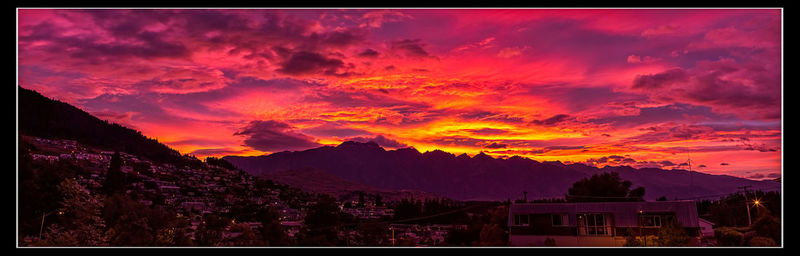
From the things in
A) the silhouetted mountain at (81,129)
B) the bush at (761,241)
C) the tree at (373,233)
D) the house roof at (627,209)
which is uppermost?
the silhouetted mountain at (81,129)

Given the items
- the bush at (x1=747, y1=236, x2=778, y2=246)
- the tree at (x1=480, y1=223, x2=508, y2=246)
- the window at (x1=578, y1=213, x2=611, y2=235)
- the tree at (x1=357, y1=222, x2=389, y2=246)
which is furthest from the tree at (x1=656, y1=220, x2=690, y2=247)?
the tree at (x1=357, y1=222, x2=389, y2=246)

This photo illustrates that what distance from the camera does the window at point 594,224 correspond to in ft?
143

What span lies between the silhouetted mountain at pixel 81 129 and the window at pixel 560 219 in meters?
108

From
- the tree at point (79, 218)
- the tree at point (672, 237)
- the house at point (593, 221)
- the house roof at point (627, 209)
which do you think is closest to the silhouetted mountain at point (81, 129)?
the tree at point (79, 218)

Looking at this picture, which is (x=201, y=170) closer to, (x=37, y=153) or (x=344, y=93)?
(x=37, y=153)

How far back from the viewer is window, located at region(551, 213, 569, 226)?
44906mm

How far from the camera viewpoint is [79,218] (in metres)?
39.1

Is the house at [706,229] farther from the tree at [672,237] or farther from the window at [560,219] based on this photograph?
the tree at [672,237]

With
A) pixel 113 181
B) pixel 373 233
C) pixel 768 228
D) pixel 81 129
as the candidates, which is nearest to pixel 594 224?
pixel 768 228

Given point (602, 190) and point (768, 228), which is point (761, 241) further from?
point (602, 190)

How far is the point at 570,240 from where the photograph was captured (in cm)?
4403

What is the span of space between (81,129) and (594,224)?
129 meters
